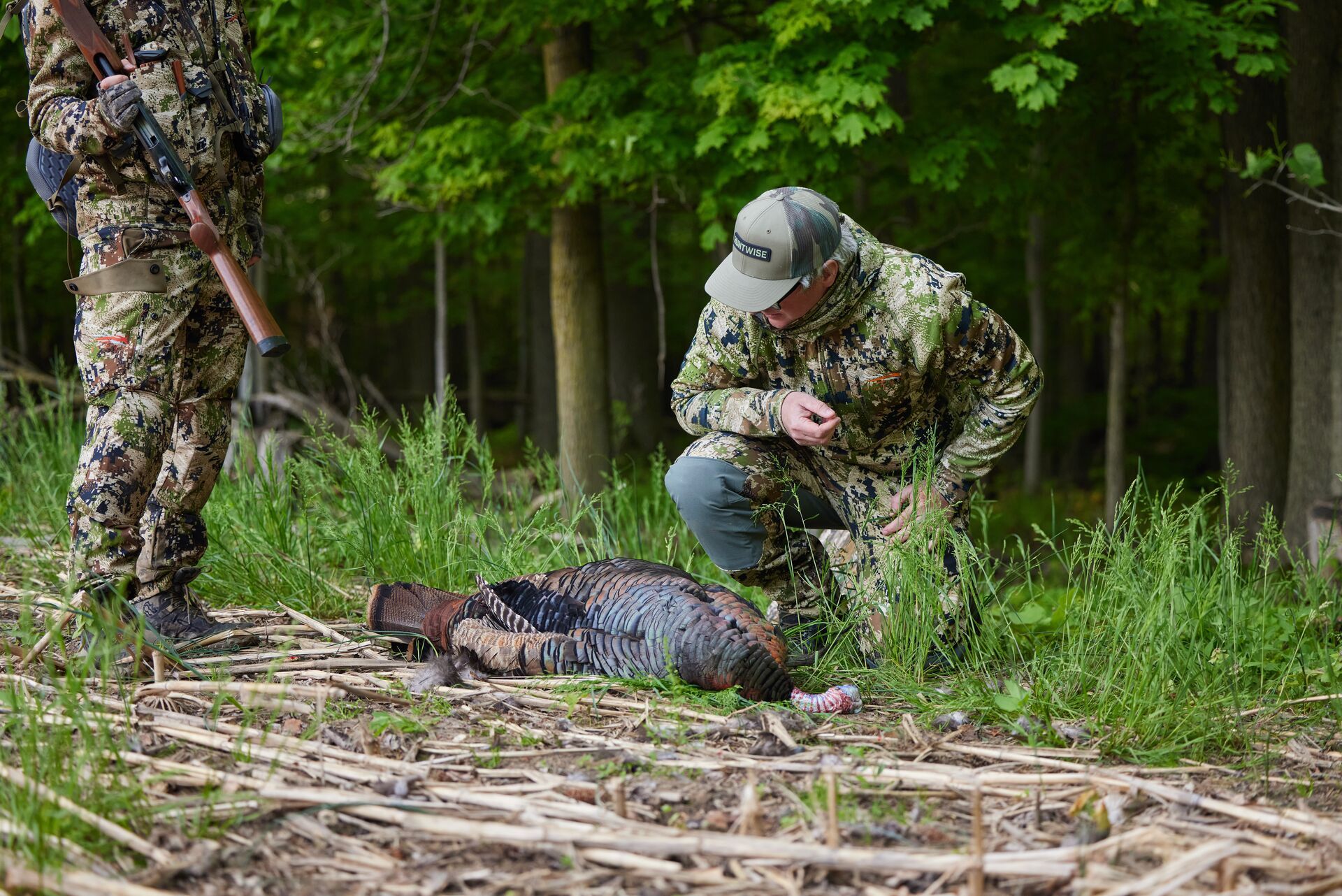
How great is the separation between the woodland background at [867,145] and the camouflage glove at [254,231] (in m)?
0.83

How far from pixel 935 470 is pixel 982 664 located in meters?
0.77

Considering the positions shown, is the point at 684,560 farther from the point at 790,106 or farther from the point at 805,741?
the point at 790,106

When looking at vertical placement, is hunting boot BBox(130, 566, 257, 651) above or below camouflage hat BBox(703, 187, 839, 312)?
below

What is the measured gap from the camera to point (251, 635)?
3633 mm

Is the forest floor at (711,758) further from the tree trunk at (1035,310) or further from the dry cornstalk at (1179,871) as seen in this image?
the tree trunk at (1035,310)

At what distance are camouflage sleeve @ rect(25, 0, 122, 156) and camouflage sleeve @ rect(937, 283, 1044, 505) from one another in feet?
8.23

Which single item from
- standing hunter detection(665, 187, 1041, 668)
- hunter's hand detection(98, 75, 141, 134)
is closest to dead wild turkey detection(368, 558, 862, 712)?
standing hunter detection(665, 187, 1041, 668)

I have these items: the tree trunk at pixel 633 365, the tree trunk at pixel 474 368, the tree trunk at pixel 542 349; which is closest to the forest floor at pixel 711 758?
the tree trunk at pixel 542 349

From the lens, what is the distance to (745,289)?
3.47 meters

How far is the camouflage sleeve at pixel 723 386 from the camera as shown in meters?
3.75

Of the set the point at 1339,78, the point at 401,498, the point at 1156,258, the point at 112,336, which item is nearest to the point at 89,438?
the point at 112,336

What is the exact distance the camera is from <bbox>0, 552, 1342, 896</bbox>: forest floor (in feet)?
6.76

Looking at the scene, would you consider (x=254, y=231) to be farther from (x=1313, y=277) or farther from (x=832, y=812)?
(x=1313, y=277)

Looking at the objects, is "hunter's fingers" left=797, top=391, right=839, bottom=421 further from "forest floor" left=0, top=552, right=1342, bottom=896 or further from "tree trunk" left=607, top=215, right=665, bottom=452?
→ "tree trunk" left=607, top=215, right=665, bottom=452
